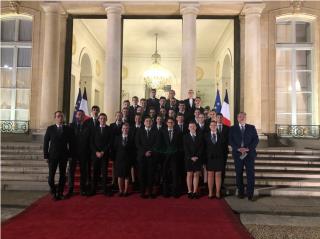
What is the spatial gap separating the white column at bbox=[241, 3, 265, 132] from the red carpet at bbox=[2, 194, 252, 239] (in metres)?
5.10

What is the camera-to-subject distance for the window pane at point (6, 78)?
1210cm

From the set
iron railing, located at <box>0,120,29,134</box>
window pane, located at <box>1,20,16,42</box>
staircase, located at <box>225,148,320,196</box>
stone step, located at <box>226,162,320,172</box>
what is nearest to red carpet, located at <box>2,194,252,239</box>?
staircase, located at <box>225,148,320,196</box>

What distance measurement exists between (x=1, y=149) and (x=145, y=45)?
9943 mm

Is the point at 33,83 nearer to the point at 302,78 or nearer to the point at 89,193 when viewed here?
the point at 89,193

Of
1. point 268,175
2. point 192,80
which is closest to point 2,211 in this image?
point 268,175

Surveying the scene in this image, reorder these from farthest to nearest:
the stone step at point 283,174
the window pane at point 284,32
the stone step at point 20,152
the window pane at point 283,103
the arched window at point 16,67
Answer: the arched window at point 16,67
the window pane at point 284,32
the window pane at point 283,103
the stone step at point 20,152
the stone step at point 283,174

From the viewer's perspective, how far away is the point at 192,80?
10492 millimetres

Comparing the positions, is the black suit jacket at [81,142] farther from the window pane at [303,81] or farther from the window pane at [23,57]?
the window pane at [303,81]

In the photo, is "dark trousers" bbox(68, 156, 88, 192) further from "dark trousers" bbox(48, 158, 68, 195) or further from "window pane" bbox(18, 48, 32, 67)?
"window pane" bbox(18, 48, 32, 67)

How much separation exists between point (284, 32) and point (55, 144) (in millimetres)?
8915

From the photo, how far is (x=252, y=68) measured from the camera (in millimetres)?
10508

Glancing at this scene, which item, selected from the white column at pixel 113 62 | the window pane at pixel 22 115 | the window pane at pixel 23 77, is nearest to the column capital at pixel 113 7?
the white column at pixel 113 62

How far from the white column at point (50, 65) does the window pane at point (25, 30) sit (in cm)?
147

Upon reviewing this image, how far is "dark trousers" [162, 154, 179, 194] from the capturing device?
6285mm
